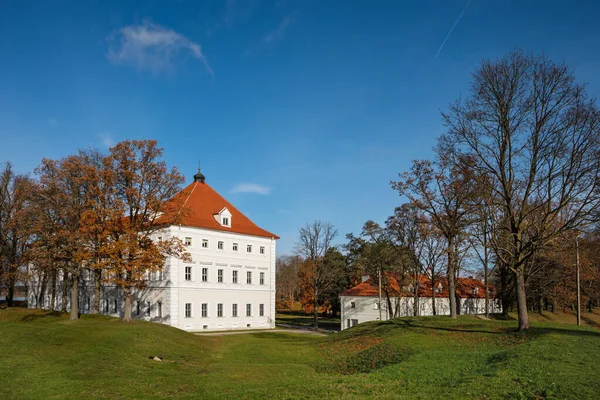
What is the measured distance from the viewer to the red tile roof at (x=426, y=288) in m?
56.7

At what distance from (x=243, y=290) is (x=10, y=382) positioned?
37.3m

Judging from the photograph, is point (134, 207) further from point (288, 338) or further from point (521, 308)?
point (521, 308)

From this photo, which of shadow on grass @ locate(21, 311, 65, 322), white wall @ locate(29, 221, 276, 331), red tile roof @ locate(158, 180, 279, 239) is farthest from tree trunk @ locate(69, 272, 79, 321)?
red tile roof @ locate(158, 180, 279, 239)

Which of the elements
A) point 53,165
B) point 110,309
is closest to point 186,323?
point 110,309

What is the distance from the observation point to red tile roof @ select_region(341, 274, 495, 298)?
5669 centimetres

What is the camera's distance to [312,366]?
21938mm

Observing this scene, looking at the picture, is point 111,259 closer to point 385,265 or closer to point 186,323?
point 186,323

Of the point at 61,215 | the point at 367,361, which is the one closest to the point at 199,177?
the point at 61,215

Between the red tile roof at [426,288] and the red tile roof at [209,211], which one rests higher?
the red tile roof at [209,211]

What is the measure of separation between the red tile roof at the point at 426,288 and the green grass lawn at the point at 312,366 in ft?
85.2

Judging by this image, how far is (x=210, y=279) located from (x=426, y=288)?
31.8 metres

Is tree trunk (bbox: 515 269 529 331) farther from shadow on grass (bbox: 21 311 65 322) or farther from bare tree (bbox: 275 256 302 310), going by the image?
bare tree (bbox: 275 256 302 310)

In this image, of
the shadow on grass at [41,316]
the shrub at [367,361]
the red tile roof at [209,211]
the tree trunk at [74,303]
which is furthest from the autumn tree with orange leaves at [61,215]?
the shrub at [367,361]

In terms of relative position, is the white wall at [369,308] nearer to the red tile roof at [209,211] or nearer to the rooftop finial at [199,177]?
the red tile roof at [209,211]
